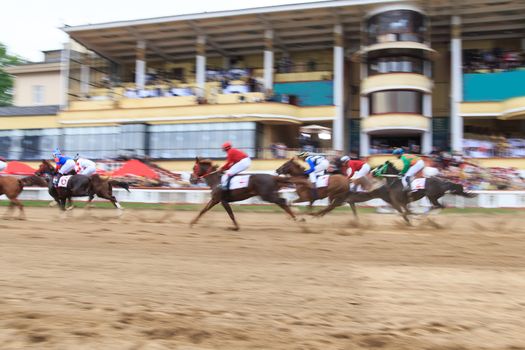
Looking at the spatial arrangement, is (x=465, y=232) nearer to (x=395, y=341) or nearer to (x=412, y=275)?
(x=412, y=275)

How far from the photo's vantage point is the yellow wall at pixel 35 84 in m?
38.3

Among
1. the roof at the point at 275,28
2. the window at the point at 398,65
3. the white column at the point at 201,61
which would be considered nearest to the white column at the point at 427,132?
the window at the point at 398,65

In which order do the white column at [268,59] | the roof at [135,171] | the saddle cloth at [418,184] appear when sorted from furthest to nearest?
1. the white column at [268,59]
2. the roof at [135,171]
3. the saddle cloth at [418,184]

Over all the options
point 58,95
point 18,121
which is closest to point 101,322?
point 18,121

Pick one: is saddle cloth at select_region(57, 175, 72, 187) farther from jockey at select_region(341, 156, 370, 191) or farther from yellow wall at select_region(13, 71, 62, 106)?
yellow wall at select_region(13, 71, 62, 106)

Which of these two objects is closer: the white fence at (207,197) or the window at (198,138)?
the white fence at (207,197)

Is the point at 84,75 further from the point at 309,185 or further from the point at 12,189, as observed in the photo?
the point at 309,185

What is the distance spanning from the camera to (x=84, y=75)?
3634cm

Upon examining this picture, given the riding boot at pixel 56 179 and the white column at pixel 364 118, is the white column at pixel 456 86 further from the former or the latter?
the riding boot at pixel 56 179

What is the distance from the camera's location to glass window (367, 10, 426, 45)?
27828 millimetres

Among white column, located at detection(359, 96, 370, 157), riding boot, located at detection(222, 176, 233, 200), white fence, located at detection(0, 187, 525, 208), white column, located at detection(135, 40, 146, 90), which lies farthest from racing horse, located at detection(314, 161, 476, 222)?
white column, located at detection(135, 40, 146, 90)

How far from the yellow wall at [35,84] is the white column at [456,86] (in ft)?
97.3

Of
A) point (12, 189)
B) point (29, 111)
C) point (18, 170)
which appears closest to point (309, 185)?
point (12, 189)

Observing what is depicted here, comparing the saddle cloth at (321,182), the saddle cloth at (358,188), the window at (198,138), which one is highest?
the window at (198,138)
